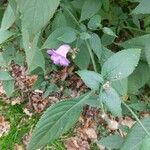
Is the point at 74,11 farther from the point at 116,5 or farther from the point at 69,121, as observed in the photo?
the point at 69,121

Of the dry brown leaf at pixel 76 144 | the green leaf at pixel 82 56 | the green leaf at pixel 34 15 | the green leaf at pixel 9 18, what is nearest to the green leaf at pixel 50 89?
the dry brown leaf at pixel 76 144

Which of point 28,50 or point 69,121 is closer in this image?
point 69,121

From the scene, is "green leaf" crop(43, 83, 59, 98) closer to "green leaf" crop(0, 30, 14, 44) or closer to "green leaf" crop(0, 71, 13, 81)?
"green leaf" crop(0, 71, 13, 81)

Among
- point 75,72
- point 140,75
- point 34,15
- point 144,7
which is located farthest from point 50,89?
point 34,15

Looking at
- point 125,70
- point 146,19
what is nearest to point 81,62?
point 146,19

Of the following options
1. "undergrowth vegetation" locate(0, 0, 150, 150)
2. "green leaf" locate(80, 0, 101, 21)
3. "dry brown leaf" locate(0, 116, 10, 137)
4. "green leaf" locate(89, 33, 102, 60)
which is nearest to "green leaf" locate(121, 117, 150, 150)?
"undergrowth vegetation" locate(0, 0, 150, 150)

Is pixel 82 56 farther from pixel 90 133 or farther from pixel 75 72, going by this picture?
pixel 90 133
